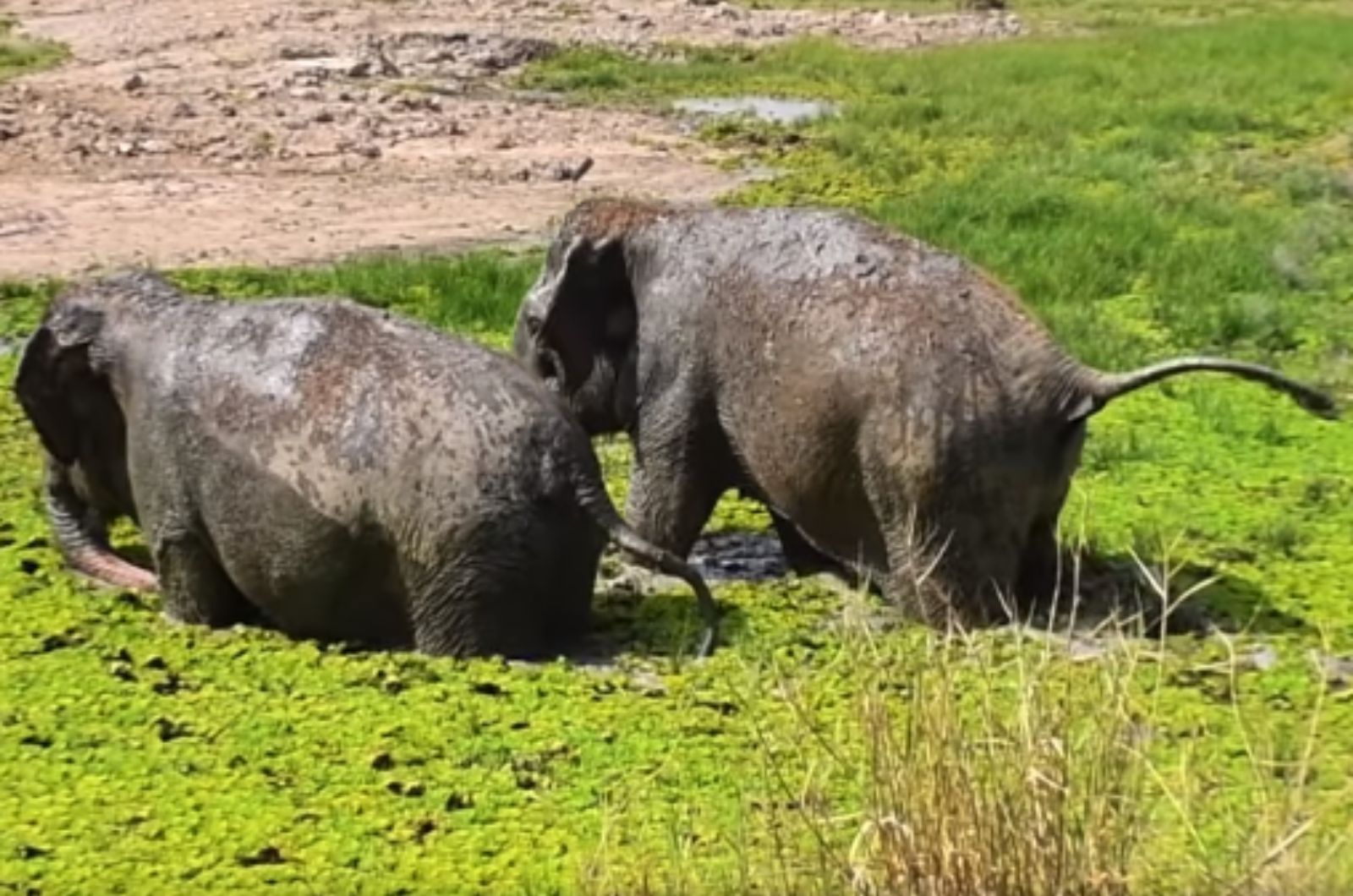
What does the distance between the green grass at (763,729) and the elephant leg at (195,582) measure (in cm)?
14

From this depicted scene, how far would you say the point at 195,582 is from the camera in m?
7.77

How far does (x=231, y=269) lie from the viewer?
1368 centimetres

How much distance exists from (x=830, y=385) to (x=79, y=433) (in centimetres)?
244

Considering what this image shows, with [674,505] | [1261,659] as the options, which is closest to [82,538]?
[674,505]

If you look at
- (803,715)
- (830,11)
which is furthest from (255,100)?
(803,715)

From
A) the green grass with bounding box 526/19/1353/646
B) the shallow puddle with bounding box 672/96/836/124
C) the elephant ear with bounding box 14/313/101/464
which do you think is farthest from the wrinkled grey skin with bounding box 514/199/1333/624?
the shallow puddle with bounding box 672/96/836/124

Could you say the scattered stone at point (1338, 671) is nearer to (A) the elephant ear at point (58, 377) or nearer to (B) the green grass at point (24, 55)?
(A) the elephant ear at point (58, 377)

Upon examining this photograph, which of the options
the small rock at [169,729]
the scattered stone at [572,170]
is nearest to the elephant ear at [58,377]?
the small rock at [169,729]

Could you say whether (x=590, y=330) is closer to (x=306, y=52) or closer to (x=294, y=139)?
(x=294, y=139)

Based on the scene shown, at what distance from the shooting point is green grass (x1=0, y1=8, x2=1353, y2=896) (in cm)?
502

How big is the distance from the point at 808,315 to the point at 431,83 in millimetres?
14809

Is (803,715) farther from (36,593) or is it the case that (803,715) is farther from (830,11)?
(830,11)

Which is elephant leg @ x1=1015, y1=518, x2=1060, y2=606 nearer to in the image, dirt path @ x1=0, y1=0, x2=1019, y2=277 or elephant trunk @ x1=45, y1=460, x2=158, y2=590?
elephant trunk @ x1=45, y1=460, x2=158, y2=590

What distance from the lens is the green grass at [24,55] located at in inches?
899
